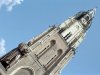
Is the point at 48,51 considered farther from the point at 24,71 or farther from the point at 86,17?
the point at 86,17

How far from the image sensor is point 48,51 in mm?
49750

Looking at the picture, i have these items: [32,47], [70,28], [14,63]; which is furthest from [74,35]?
[14,63]

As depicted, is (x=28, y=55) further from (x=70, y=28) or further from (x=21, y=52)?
(x=70, y=28)

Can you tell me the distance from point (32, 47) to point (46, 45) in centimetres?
329

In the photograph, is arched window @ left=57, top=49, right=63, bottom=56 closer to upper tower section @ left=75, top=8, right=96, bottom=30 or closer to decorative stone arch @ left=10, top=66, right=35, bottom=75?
decorative stone arch @ left=10, top=66, right=35, bottom=75

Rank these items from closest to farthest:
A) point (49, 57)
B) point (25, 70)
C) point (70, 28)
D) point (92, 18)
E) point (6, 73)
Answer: point (6, 73) < point (25, 70) < point (49, 57) < point (70, 28) < point (92, 18)

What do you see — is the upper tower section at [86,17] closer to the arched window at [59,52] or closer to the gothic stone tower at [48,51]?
the gothic stone tower at [48,51]

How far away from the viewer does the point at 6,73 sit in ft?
138

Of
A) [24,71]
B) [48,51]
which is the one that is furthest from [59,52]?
[24,71]

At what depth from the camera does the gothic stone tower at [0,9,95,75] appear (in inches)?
1735

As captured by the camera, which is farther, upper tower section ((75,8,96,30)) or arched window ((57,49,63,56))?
upper tower section ((75,8,96,30))

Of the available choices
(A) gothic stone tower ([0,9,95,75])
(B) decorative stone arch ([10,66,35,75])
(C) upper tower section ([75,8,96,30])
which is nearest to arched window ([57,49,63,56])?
(A) gothic stone tower ([0,9,95,75])

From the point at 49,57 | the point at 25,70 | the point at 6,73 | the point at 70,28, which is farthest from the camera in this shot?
the point at 70,28

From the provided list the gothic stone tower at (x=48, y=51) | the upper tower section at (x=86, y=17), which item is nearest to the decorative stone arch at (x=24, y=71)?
the gothic stone tower at (x=48, y=51)
